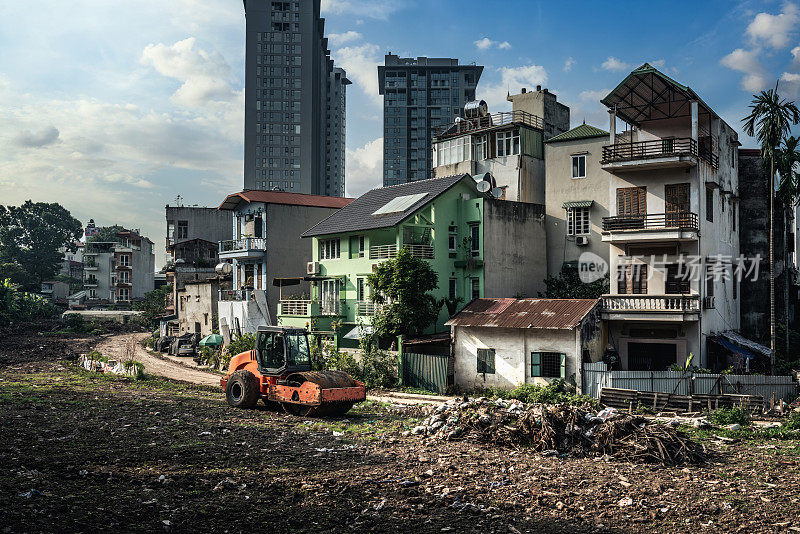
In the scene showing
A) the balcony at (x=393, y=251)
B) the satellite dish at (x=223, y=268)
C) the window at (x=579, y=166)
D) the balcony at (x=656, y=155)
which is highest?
the window at (x=579, y=166)

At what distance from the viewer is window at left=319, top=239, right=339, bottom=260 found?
41.8 m

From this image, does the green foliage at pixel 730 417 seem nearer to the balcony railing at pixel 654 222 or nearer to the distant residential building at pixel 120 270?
the balcony railing at pixel 654 222

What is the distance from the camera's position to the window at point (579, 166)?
132 feet

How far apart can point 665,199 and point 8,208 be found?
362ft

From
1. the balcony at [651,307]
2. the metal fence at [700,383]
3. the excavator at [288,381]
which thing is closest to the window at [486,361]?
the metal fence at [700,383]

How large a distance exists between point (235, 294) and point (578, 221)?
81.7 feet

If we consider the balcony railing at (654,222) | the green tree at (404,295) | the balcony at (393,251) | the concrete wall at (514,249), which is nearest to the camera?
the balcony railing at (654,222)

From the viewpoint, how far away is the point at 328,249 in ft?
140

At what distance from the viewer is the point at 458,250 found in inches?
1489

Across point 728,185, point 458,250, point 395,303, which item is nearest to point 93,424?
point 395,303

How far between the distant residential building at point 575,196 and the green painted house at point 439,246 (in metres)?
0.99

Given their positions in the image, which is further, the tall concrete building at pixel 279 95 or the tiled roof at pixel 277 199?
the tall concrete building at pixel 279 95

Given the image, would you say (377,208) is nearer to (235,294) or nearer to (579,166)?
(579,166)

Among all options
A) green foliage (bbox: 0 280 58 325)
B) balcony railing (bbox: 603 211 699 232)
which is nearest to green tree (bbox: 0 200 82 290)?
green foliage (bbox: 0 280 58 325)
